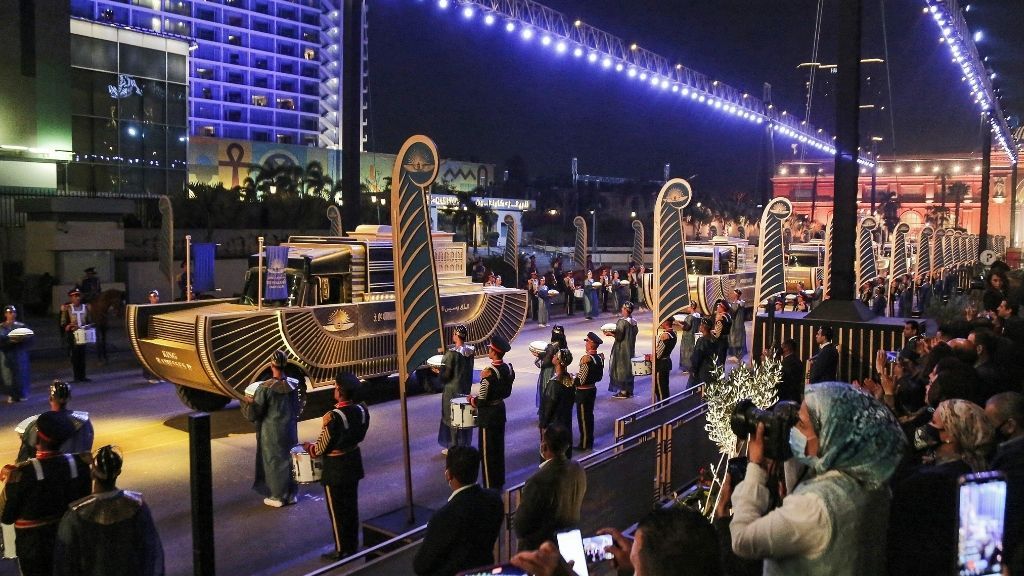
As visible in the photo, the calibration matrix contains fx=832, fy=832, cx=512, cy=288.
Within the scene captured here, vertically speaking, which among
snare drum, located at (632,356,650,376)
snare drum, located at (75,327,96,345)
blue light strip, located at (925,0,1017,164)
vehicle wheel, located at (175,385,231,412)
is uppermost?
blue light strip, located at (925,0,1017,164)

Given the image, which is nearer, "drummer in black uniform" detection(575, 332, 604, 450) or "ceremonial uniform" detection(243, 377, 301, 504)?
"ceremonial uniform" detection(243, 377, 301, 504)

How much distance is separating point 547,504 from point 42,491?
10.8 ft

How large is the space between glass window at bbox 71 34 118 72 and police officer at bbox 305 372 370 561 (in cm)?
3068

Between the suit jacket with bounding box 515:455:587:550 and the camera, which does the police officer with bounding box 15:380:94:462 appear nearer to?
the suit jacket with bounding box 515:455:587:550

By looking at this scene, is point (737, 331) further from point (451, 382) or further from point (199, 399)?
point (199, 399)

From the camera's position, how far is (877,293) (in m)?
21.7

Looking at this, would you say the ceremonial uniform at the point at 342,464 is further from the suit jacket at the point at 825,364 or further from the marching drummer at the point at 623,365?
the marching drummer at the point at 623,365

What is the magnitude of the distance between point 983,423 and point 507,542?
113 inches

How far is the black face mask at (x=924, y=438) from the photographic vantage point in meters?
5.18

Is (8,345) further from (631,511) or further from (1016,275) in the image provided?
(1016,275)

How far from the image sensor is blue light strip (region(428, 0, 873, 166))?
22.4 metres

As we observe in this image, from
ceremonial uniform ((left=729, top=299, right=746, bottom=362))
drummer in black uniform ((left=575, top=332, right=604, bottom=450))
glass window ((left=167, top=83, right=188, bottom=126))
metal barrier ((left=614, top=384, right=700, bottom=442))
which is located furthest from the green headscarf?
glass window ((left=167, top=83, right=188, bottom=126))

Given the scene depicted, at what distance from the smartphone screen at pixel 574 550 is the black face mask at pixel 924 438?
114 inches

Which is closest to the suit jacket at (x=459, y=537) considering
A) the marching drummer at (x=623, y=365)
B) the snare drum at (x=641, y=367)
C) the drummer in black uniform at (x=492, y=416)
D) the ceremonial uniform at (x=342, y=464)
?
the ceremonial uniform at (x=342, y=464)
